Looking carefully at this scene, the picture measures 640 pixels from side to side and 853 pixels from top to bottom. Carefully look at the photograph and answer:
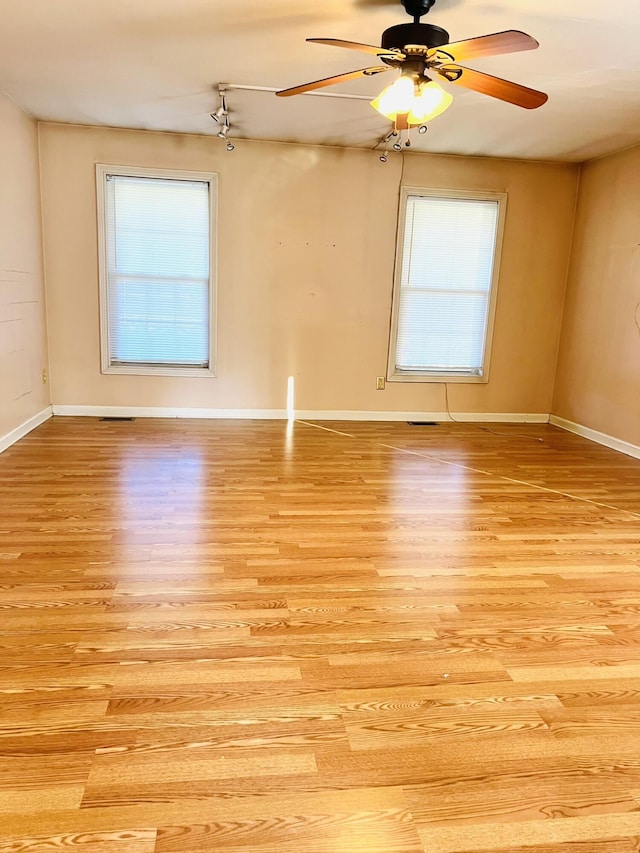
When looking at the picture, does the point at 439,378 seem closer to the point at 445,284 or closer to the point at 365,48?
the point at 445,284

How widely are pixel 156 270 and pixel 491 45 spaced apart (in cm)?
362

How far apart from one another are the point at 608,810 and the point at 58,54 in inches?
173

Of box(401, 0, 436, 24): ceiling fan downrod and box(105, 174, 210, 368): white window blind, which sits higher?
box(401, 0, 436, 24): ceiling fan downrod

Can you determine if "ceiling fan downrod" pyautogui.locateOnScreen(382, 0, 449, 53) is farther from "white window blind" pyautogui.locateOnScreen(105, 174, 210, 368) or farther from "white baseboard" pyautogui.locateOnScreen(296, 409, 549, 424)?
"white baseboard" pyautogui.locateOnScreen(296, 409, 549, 424)

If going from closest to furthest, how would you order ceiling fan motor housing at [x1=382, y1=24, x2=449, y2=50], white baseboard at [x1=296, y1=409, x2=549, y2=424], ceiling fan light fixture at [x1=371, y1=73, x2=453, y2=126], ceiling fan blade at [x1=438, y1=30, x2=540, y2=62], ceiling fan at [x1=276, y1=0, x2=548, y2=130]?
ceiling fan blade at [x1=438, y1=30, x2=540, y2=62] < ceiling fan at [x1=276, y1=0, x2=548, y2=130] < ceiling fan motor housing at [x1=382, y1=24, x2=449, y2=50] < ceiling fan light fixture at [x1=371, y1=73, x2=453, y2=126] < white baseboard at [x1=296, y1=409, x2=549, y2=424]

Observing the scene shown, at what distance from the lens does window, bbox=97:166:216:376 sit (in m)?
5.02

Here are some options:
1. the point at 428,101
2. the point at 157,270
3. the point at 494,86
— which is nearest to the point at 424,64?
the point at 428,101

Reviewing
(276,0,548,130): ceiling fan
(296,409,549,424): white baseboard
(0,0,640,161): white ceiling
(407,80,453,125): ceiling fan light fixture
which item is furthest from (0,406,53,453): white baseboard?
(407,80,453,125): ceiling fan light fixture

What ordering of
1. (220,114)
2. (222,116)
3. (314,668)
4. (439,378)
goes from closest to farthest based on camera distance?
(314,668), (220,114), (222,116), (439,378)

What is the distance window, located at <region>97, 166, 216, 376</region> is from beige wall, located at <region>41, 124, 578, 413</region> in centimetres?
11

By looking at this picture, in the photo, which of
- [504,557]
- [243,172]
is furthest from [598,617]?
[243,172]

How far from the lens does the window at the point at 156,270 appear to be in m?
5.02

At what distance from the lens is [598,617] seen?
217cm

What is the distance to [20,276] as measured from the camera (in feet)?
14.7
